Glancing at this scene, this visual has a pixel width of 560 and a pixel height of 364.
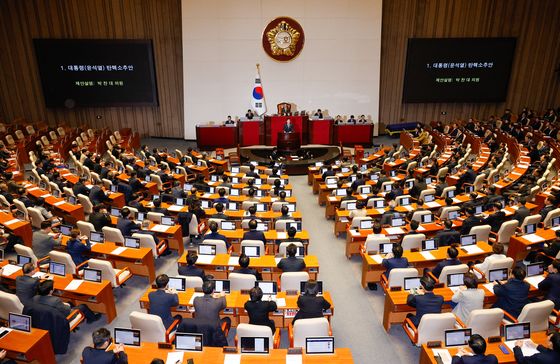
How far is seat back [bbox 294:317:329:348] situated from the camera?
234 inches

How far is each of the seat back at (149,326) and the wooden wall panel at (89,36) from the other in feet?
63.4

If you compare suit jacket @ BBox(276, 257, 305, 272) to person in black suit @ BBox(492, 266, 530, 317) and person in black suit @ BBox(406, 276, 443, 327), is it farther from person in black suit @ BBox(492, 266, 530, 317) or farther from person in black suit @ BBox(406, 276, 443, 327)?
person in black suit @ BBox(492, 266, 530, 317)

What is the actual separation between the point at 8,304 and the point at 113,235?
2.87 m

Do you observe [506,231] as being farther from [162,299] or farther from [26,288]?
[26,288]

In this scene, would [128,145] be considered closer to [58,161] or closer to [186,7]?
[58,161]

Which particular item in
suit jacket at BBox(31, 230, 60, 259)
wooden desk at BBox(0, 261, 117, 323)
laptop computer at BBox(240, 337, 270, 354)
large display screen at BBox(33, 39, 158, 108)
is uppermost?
large display screen at BBox(33, 39, 158, 108)

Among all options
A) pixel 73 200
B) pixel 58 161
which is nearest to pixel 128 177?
pixel 73 200

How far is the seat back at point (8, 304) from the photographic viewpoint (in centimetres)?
654

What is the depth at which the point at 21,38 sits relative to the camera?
2277cm

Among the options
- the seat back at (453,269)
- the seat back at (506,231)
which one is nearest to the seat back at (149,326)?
the seat back at (453,269)

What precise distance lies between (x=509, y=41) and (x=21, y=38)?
1094 inches

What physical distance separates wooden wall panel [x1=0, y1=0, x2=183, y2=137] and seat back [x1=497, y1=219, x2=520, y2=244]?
19.0 metres

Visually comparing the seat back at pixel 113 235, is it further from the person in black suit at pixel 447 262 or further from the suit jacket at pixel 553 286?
the suit jacket at pixel 553 286

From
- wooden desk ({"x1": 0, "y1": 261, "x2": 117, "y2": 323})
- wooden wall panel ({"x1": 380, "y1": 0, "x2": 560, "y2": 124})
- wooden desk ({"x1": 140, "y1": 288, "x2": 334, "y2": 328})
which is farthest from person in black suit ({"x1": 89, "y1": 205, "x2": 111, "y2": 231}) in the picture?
wooden wall panel ({"x1": 380, "y1": 0, "x2": 560, "y2": 124})
